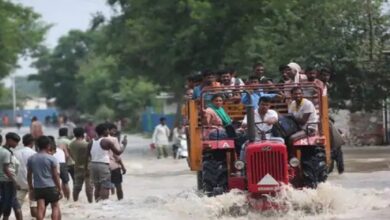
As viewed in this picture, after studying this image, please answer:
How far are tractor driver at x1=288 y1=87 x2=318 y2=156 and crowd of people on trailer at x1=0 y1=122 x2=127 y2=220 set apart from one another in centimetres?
355

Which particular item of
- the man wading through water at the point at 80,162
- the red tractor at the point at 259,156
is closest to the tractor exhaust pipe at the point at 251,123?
the red tractor at the point at 259,156


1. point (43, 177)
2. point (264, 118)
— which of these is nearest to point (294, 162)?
point (264, 118)

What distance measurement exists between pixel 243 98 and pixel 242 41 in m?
19.8

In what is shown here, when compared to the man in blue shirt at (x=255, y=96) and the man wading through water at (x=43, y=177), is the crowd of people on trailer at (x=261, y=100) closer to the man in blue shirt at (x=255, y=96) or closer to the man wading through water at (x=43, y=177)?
the man in blue shirt at (x=255, y=96)

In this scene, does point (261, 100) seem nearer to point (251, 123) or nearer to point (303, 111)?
point (251, 123)

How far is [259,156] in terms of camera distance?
1319cm

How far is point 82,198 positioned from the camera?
19.3 meters

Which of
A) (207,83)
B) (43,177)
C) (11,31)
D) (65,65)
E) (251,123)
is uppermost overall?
(65,65)

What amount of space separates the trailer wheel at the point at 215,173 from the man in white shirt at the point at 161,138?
1876cm

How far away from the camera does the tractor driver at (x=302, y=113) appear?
1412 centimetres

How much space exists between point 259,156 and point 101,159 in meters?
4.16

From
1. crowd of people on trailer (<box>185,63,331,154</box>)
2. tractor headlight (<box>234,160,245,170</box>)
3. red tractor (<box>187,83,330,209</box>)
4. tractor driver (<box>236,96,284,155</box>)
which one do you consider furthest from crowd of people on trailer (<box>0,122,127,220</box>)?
tractor driver (<box>236,96,284,155</box>)

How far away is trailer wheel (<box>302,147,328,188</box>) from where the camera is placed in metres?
13.9

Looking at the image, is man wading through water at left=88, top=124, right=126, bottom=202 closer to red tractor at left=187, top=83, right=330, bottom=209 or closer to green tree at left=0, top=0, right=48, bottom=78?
red tractor at left=187, top=83, right=330, bottom=209
